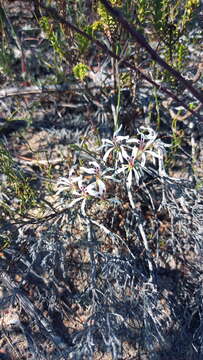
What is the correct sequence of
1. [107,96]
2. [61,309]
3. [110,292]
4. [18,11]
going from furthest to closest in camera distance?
[18,11] → [107,96] → [61,309] → [110,292]

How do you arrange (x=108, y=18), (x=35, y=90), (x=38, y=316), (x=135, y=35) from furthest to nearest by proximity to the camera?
(x=35, y=90) < (x=38, y=316) < (x=108, y=18) < (x=135, y=35)

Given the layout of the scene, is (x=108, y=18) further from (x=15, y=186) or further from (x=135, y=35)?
(x=15, y=186)

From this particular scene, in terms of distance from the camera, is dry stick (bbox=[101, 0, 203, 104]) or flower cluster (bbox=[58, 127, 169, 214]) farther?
flower cluster (bbox=[58, 127, 169, 214])

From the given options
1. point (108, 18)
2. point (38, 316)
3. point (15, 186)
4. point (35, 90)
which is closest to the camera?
point (108, 18)

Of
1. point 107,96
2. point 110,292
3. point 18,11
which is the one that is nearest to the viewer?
point 110,292

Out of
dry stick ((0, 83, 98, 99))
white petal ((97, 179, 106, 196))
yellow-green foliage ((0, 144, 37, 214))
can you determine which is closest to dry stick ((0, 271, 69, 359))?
yellow-green foliage ((0, 144, 37, 214))

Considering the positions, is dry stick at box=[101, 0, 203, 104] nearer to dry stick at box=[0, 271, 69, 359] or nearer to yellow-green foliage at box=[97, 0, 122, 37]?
yellow-green foliage at box=[97, 0, 122, 37]

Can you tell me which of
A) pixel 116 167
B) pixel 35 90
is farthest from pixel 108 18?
pixel 35 90

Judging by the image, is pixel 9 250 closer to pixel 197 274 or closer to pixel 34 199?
pixel 34 199

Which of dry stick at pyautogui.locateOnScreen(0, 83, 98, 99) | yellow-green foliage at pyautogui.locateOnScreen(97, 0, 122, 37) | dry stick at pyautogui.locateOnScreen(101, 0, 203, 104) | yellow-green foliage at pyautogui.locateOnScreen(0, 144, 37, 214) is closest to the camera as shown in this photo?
dry stick at pyautogui.locateOnScreen(101, 0, 203, 104)

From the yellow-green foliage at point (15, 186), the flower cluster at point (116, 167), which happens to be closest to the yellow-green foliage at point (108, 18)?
the flower cluster at point (116, 167)

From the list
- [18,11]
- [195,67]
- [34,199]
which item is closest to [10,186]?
[34,199]
